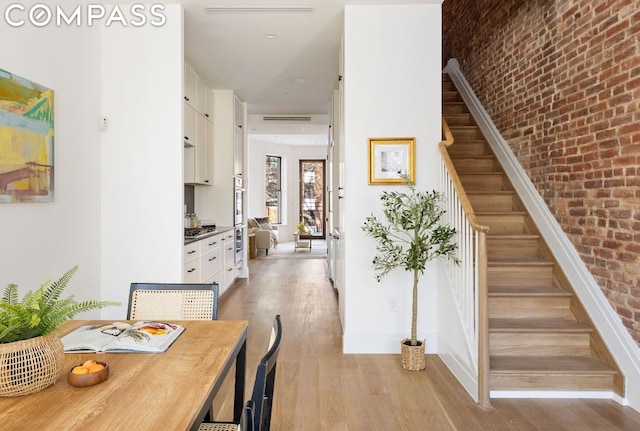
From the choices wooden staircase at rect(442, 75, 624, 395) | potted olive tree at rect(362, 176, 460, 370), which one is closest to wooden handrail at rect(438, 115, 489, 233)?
potted olive tree at rect(362, 176, 460, 370)

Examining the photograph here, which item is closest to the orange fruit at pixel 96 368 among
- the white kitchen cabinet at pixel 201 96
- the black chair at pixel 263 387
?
the black chair at pixel 263 387

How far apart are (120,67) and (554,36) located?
352cm

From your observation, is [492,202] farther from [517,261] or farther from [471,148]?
[471,148]

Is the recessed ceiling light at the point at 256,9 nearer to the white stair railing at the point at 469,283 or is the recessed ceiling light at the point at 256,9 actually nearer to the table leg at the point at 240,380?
the white stair railing at the point at 469,283

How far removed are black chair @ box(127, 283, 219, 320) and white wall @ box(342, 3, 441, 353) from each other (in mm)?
1733

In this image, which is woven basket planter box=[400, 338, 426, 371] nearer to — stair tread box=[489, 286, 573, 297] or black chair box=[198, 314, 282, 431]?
stair tread box=[489, 286, 573, 297]

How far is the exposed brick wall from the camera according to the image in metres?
2.59

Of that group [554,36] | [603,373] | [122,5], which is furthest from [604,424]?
[122,5]

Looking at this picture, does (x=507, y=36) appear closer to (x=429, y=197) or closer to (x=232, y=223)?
(x=429, y=197)

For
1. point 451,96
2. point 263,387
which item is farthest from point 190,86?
point 263,387

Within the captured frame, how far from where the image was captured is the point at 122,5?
343cm

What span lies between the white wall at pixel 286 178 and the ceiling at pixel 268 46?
5361 millimetres

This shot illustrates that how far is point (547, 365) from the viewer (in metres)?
2.77

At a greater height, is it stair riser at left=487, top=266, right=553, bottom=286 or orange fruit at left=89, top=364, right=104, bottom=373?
orange fruit at left=89, top=364, right=104, bottom=373
